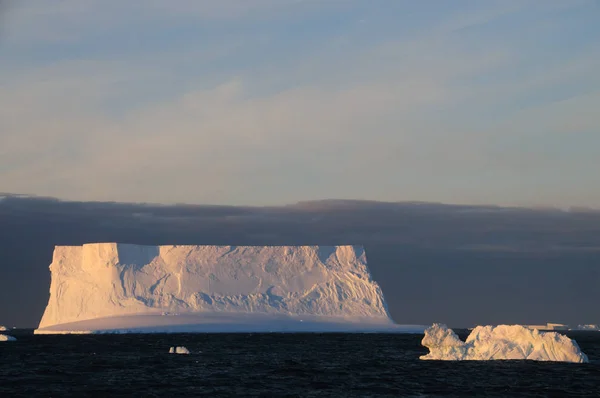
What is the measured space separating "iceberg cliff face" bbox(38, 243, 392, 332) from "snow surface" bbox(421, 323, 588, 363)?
3142 cm

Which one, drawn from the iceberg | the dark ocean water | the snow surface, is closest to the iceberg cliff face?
the iceberg

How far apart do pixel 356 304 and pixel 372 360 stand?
30373 millimetres

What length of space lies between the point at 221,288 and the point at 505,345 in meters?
→ 35.5

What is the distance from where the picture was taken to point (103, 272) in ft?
217

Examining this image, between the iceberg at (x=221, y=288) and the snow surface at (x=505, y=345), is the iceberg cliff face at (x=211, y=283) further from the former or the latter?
the snow surface at (x=505, y=345)

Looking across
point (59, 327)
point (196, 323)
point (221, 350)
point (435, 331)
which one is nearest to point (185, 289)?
point (196, 323)

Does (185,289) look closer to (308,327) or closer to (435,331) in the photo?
(308,327)

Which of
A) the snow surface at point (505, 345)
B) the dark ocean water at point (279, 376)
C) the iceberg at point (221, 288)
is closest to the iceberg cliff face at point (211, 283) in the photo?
the iceberg at point (221, 288)

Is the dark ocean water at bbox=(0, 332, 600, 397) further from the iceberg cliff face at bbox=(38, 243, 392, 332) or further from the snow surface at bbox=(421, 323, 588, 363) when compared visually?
the iceberg cliff face at bbox=(38, 243, 392, 332)

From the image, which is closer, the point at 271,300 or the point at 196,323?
the point at 196,323

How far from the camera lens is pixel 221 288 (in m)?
65.8

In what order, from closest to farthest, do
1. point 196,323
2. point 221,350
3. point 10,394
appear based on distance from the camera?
1. point 10,394
2. point 221,350
3. point 196,323

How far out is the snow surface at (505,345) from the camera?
32.5 meters

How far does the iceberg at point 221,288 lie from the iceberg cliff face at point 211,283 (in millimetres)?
78
